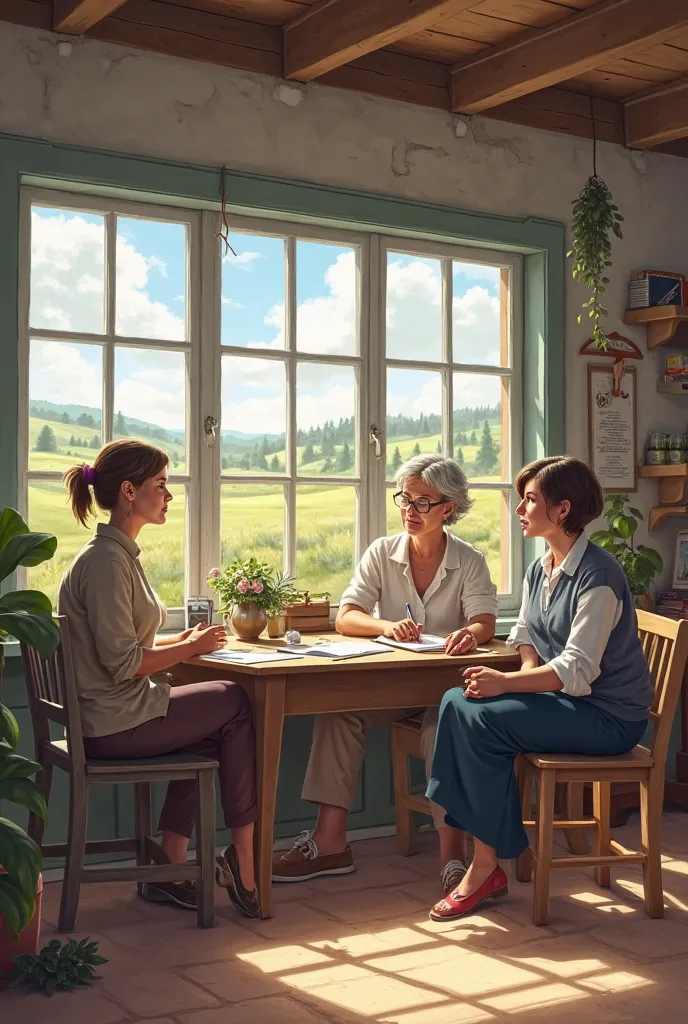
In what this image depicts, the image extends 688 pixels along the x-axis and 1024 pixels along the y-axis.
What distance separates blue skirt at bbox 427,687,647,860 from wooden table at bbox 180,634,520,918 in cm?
28

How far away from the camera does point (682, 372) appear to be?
17.4ft

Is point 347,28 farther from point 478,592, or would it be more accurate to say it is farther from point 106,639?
point 106,639

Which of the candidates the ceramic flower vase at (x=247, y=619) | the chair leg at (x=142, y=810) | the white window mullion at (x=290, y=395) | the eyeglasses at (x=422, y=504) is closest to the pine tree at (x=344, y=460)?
the white window mullion at (x=290, y=395)

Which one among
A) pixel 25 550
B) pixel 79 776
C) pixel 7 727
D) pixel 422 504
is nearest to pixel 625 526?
pixel 422 504

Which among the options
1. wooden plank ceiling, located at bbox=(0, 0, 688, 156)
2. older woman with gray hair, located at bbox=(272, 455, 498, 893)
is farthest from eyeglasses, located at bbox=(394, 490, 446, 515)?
wooden plank ceiling, located at bbox=(0, 0, 688, 156)

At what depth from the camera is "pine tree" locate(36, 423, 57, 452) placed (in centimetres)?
417

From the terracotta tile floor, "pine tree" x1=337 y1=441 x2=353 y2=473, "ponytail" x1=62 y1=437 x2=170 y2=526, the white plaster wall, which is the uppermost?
the white plaster wall

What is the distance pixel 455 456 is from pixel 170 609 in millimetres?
1424

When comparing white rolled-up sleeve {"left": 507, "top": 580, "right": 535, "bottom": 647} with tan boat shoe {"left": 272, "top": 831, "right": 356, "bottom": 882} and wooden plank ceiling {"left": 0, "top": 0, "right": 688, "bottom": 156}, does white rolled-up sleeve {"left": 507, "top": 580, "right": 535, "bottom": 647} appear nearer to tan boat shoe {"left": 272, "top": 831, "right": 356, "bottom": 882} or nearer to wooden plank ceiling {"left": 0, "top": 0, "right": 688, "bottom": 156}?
tan boat shoe {"left": 272, "top": 831, "right": 356, "bottom": 882}

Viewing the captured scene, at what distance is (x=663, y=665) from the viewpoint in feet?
12.7

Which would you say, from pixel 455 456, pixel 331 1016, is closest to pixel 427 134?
pixel 455 456

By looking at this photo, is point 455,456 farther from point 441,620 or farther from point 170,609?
point 170,609

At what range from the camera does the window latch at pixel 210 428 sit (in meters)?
4.46

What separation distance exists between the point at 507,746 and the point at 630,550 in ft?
5.87
